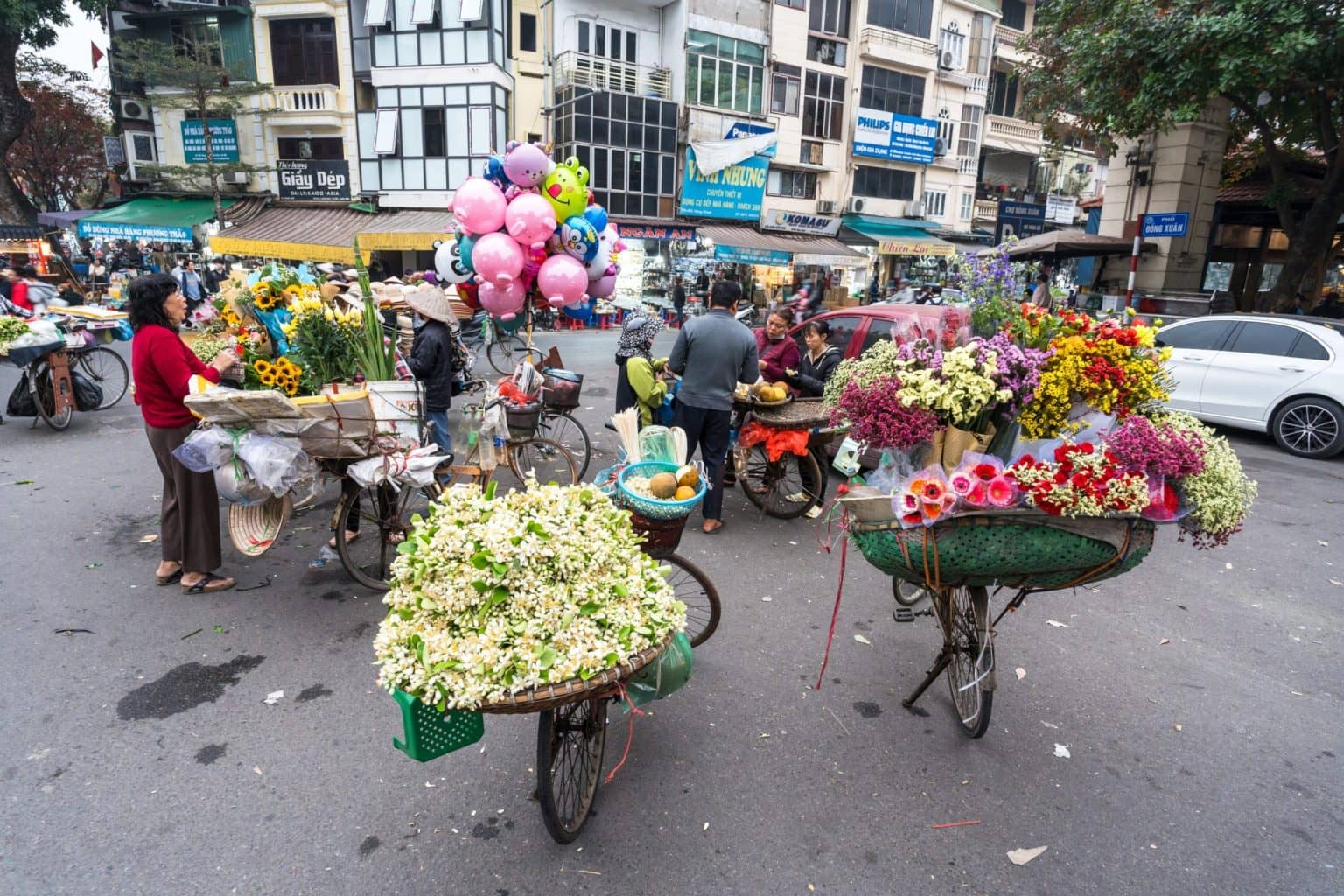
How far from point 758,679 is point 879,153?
1183 inches

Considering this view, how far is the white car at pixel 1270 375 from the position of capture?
828 centimetres

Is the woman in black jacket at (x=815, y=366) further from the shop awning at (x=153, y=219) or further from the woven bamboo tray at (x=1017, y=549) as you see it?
the shop awning at (x=153, y=219)

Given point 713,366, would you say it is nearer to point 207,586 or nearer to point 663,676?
point 663,676

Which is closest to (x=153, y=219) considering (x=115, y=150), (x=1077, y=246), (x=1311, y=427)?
(x=115, y=150)

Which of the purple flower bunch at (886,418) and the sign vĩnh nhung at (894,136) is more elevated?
the sign vĩnh nhung at (894,136)

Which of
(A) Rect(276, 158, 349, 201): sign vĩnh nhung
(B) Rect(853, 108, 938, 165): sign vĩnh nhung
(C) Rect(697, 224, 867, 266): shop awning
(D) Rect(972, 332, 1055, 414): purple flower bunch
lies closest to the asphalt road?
(D) Rect(972, 332, 1055, 414): purple flower bunch

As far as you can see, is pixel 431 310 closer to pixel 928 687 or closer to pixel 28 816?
pixel 28 816

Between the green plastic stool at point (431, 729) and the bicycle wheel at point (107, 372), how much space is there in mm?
8669

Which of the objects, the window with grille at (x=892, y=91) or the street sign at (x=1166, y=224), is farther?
the window with grille at (x=892, y=91)

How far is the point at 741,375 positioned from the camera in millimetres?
5523

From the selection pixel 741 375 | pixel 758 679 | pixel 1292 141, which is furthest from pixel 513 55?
pixel 758 679

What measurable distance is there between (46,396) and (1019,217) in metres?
30.8

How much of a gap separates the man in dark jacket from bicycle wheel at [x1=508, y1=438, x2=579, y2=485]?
0.60 meters

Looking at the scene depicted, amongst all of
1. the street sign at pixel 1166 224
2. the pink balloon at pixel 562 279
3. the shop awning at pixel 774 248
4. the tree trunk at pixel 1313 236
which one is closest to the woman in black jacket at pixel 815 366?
the pink balloon at pixel 562 279
